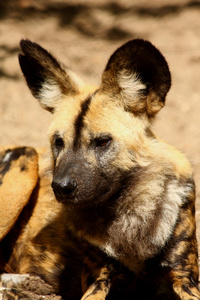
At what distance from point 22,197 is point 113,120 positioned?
91 cm

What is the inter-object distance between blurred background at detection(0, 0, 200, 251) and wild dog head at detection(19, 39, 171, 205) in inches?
84.2

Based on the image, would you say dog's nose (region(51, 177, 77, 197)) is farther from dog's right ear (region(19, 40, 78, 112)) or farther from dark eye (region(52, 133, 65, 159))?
dog's right ear (region(19, 40, 78, 112))

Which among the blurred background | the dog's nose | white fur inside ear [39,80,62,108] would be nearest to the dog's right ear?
white fur inside ear [39,80,62,108]

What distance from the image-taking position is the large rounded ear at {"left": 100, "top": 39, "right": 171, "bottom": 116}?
254cm

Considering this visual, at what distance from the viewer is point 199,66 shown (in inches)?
227

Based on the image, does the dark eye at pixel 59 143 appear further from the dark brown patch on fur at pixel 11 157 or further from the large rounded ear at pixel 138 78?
the dark brown patch on fur at pixel 11 157

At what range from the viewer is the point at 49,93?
2.99m

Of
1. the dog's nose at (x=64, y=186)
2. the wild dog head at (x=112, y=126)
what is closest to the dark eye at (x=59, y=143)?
the wild dog head at (x=112, y=126)

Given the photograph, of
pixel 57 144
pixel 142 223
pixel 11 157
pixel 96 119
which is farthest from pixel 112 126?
pixel 11 157

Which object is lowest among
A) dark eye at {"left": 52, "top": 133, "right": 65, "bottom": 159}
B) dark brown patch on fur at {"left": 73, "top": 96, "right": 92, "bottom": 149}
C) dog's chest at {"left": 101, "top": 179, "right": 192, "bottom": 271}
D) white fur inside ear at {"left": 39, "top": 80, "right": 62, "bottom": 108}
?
dog's chest at {"left": 101, "top": 179, "right": 192, "bottom": 271}

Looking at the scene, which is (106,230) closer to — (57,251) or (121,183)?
(121,183)

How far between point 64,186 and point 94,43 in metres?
4.34

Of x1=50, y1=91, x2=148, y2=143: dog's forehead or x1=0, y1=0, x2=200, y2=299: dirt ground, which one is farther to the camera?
x1=0, y1=0, x2=200, y2=299: dirt ground

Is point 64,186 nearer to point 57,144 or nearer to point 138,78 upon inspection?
point 57,144
